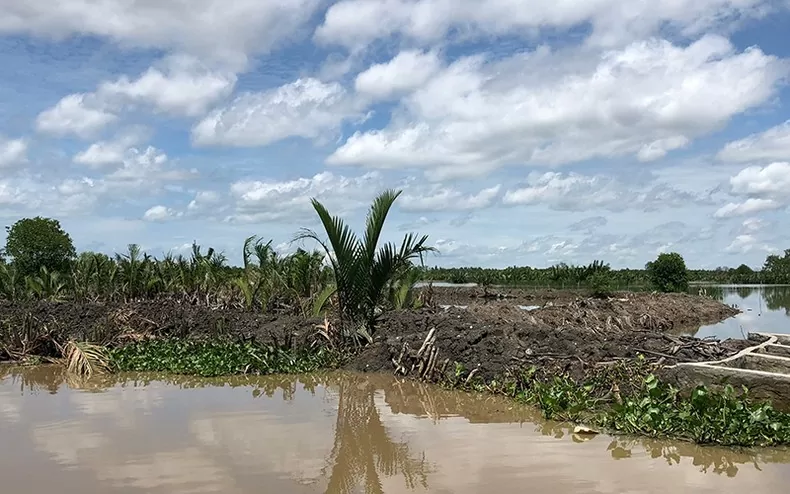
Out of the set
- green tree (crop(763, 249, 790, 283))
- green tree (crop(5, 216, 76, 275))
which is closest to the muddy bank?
green tree (crop(5, 216, 76, 275))

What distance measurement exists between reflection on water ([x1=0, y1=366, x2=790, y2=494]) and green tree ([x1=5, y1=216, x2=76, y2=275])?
1719 cm

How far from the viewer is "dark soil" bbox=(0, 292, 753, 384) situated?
390 inches

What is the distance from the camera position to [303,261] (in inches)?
645

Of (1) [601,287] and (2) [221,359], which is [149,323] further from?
(1) [601,287]

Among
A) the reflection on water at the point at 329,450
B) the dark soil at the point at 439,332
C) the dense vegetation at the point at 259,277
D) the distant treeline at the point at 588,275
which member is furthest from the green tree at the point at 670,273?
the reflection on water at the point at 329,450

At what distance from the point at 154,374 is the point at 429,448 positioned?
6.25 meters

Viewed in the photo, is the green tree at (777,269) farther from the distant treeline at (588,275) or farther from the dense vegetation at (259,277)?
the dense vegetation at (259,277)

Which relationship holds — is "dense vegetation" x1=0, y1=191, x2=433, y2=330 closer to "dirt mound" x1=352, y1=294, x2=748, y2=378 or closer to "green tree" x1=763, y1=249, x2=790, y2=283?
"dirt mound" x1=352, y1=294, x2=748, y2=378

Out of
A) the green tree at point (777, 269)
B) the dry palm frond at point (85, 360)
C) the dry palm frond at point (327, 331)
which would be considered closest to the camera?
the dry palm frond at point (85, 360)

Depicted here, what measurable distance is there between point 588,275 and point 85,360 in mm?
37370

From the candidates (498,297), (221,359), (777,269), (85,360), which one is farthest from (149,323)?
(777,269)

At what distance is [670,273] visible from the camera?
36250 mm

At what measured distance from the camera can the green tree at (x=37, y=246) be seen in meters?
24.6

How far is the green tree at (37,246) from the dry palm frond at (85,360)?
47.8 ft
